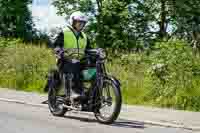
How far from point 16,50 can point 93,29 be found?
3015 centimetres

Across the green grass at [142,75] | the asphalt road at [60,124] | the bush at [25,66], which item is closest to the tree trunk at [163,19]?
the bush at [25,66]

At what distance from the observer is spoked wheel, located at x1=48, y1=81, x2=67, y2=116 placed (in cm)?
1257

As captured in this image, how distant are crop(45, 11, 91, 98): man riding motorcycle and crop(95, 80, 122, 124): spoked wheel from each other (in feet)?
1.93

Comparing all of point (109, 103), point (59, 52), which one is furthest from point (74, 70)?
point (109, 103)

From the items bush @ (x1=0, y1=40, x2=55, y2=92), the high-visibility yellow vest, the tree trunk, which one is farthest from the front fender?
the tree trunk

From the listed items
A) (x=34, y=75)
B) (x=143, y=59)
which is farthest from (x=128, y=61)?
(x=34, y=75)

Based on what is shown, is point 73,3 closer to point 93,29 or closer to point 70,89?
point 93,29

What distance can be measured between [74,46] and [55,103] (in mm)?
1272

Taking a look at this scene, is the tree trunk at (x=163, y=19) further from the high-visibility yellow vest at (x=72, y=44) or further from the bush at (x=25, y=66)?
the high-visibility yellow vest at (x=72, y=44)

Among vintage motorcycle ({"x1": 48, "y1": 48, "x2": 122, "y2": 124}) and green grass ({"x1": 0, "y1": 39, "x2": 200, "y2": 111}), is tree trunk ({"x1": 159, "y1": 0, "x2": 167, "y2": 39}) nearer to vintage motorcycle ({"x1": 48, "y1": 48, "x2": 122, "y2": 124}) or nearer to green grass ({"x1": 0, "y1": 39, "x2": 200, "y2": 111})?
green grass ({"x1": 0, "y1": 39, "x2": 200, "y2": 111})

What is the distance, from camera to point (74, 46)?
12.2m

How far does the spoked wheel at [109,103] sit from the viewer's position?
11.2 m

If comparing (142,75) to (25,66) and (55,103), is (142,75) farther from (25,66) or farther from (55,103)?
(55,103)

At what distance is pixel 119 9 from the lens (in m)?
52.1
